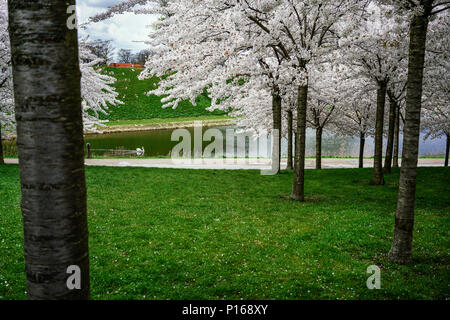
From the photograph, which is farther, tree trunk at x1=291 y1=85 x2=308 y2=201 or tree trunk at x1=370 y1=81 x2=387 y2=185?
tree trunk at x1=370 y1=81 x2=387 y2=185

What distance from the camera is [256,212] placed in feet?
33.9

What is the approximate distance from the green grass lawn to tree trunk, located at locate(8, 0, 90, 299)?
107 inches

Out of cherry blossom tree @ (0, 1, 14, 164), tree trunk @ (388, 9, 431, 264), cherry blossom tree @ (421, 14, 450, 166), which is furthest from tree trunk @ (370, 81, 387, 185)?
cherry blossom tree @ (0, 1, 14, 164)

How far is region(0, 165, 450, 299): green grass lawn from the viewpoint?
216 inches

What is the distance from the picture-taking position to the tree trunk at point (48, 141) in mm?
2521

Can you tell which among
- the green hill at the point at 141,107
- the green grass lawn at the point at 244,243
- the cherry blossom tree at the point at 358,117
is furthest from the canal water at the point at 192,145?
the green grass lawn at the point at 244,243

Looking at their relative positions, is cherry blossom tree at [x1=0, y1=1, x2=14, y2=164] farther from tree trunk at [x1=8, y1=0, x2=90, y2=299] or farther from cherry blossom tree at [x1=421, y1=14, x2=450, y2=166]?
cherry blossom tree at [x1=421, y1=14, x2=450, y2=166]

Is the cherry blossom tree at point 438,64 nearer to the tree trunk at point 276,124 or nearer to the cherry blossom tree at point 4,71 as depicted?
the tree trunk at point 276,124

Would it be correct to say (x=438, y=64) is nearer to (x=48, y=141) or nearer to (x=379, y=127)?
(x=379, y=127)

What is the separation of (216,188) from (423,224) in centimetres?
750

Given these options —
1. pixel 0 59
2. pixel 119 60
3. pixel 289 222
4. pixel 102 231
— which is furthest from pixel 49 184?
pixel 119 60

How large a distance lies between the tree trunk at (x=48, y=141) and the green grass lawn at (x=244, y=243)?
8.93 feet

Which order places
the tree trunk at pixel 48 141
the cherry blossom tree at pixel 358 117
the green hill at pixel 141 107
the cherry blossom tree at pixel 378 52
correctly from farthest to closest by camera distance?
the green hill at pixel 141 107 → the cherry blossom tree at pixel 358 117 → the cherry blossom tree at pixel 378 52 → the tree trunk at pixel 48 141

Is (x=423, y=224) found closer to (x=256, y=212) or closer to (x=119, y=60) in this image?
(x=256, y=212)
